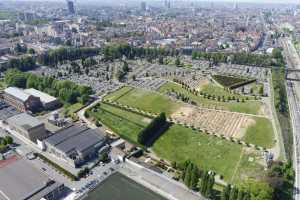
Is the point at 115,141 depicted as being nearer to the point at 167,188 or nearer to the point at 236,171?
the point at 167,188

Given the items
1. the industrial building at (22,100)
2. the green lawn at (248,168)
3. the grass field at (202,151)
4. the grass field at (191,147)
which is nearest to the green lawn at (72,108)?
the grass field at (191,147)

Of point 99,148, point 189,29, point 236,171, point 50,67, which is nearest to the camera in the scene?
point 236,171

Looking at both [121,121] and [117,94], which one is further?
[117,94]

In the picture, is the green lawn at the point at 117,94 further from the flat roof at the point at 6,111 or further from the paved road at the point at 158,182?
the paved road at the point at 158,182

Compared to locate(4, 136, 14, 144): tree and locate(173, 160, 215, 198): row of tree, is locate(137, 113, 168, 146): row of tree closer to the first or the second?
locate(173, 160, 215, 198): row of tree

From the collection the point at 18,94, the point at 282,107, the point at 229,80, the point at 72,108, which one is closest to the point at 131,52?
the point at 229,80

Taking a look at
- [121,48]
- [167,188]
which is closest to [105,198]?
[167,188]

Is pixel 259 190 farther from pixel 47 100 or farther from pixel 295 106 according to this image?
pixel 47 100
